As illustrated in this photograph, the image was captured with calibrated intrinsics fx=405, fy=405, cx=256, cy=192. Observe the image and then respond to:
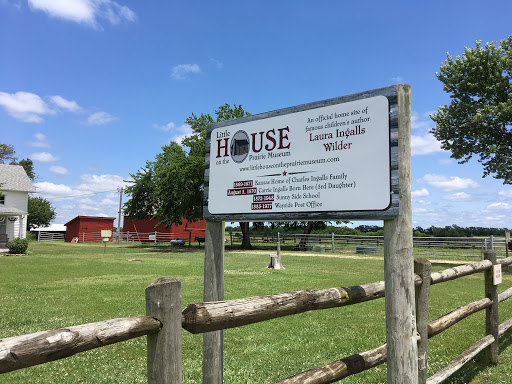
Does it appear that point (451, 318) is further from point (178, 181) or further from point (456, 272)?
point (178, 181)

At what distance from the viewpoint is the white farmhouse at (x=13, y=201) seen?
120 feet

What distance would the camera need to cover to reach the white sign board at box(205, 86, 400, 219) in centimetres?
271

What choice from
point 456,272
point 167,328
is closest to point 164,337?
point 167,328

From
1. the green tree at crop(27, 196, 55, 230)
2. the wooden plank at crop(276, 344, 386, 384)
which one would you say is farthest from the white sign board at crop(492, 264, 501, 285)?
the green tree at crop(27, 196, 55, 230)

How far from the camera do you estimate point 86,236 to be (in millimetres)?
50062

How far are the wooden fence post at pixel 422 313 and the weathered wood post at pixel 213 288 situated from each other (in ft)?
6.23

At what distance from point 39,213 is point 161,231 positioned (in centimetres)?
2583

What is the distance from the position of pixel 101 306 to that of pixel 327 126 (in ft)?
24.2

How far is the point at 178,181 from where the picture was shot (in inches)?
1304

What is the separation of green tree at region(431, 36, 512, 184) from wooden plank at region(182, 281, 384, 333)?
20985 millimetres

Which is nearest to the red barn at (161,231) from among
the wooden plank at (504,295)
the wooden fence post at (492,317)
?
the wooden plank at (504,295)

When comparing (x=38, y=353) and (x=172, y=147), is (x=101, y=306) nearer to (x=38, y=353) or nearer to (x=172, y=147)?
(x=38, y=353)

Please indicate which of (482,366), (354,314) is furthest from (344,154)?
(354,314)

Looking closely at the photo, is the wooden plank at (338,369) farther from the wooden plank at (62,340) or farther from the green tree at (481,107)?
the green tree at (481,107)
